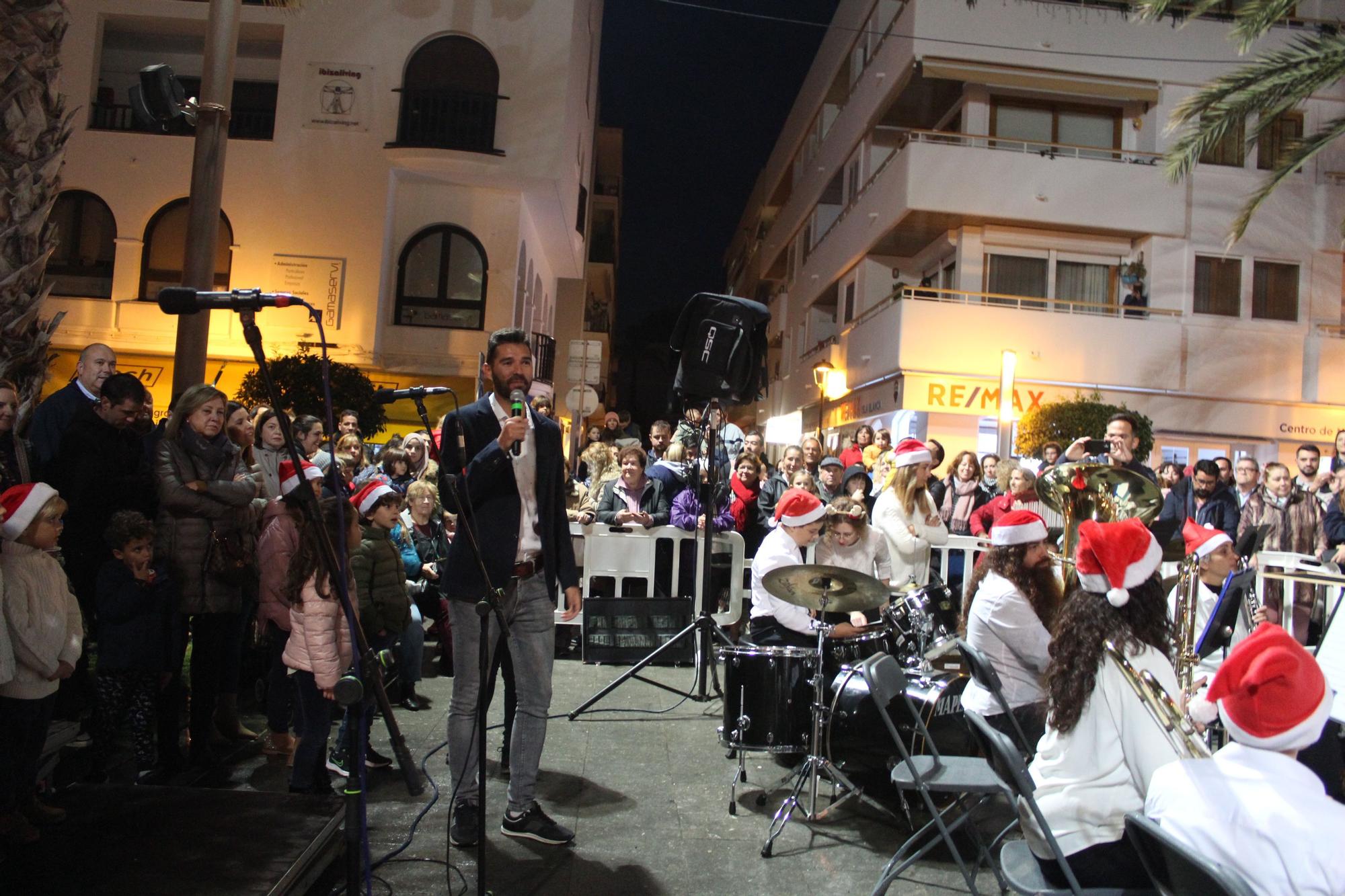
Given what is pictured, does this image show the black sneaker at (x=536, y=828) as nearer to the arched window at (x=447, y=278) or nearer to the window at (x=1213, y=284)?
the arched window at (x=447, y=278)

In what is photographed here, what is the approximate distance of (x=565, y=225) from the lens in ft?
72.2

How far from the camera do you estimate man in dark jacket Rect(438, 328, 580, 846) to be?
15.0 feet

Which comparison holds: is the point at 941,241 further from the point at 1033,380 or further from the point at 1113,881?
the point at 1113,881

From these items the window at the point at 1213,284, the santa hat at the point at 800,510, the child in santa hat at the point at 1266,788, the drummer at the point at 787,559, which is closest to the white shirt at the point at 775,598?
the drummer at the point at 787,559

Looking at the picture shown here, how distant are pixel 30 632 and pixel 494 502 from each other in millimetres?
2066

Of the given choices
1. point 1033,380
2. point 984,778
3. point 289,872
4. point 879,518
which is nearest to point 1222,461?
point 879,518

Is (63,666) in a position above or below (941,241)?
below

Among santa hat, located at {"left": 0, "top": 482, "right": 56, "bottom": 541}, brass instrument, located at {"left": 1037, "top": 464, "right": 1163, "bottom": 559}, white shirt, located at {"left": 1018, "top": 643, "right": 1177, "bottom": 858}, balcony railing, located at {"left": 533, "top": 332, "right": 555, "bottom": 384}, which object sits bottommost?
white shirt, located at {"left": 1018, "top": 643, "right": 1177, "bottom": 858}

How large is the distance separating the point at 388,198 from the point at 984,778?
672 inches

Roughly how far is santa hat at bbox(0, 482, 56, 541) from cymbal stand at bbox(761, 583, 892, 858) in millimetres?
3741

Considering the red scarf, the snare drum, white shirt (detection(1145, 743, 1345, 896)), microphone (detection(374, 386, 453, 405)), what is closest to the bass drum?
the snare drum

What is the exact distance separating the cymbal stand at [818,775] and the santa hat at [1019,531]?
3.33ft

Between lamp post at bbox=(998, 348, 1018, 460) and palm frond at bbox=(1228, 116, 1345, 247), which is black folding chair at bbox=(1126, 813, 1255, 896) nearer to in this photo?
palm frond at bbox=(1228, 116, 1345, 247)

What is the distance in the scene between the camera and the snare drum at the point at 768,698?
555 cm
